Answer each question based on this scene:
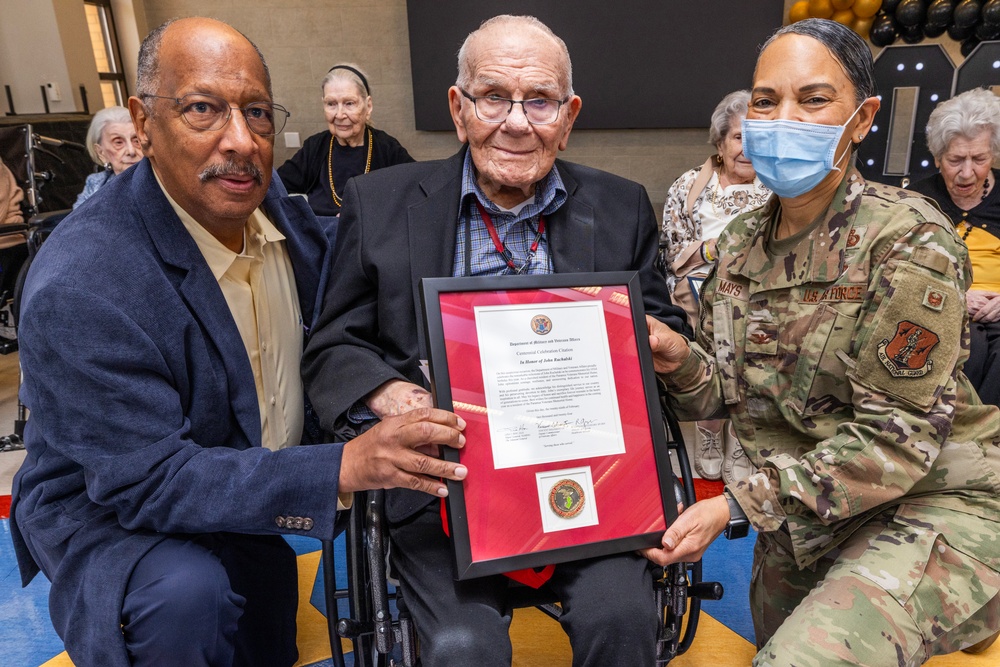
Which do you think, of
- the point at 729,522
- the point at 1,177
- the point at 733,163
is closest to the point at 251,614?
the point at 729,522

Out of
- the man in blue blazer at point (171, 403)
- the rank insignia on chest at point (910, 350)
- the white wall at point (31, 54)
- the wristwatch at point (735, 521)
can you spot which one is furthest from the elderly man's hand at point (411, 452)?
the white wall at point (31, 54)

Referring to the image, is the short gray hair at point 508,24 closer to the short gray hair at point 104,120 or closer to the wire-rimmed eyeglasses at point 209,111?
the wire-rimmed eyeglasses at point 209,111

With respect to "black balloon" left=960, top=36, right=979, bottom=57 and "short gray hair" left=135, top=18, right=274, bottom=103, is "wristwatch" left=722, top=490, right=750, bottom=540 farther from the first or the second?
"black balloon" left=960, top=36, right=979, bottom=57

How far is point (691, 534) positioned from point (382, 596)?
631mm

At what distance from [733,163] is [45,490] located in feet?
9.99

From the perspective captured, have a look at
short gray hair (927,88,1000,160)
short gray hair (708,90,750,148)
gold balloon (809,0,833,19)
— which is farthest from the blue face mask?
gold balloon (809,0,833,19)

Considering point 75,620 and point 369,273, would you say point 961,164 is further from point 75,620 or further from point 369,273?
point 75,620

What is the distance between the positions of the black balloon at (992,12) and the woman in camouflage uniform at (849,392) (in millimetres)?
4665

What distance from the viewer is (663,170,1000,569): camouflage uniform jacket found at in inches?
55.4

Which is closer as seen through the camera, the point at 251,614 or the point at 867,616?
the point at 867,616

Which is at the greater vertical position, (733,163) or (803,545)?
(733,163)

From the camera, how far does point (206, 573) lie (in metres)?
1.43

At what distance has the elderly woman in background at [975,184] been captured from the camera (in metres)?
3.15

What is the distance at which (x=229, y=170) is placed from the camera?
5.11 feet
